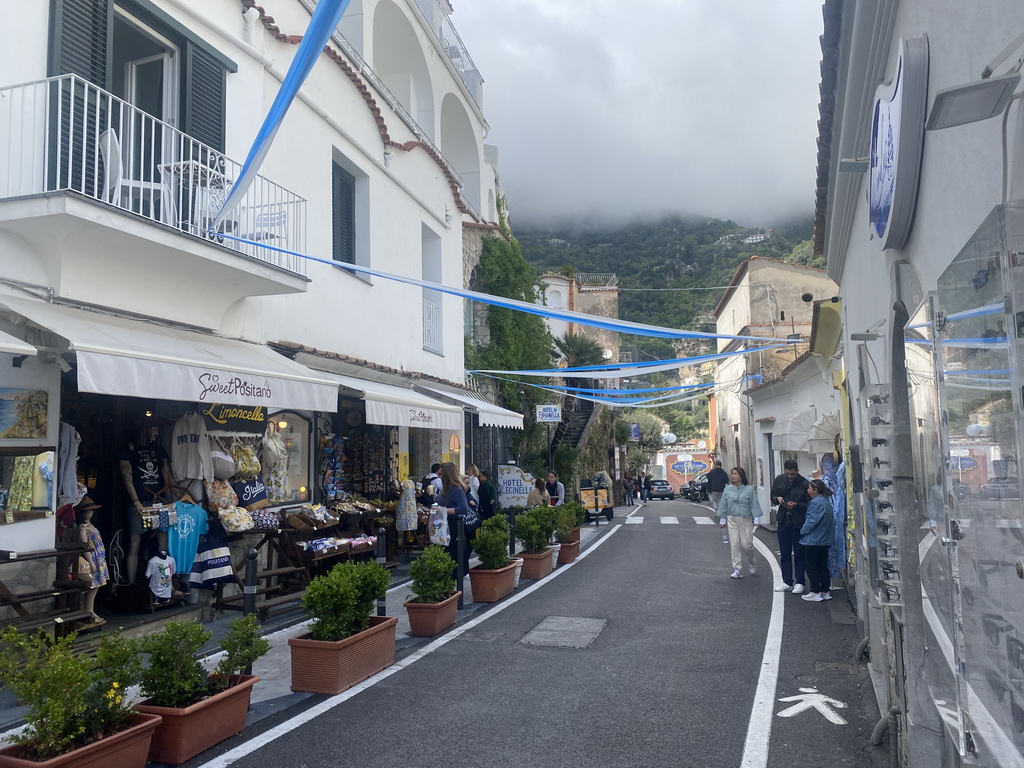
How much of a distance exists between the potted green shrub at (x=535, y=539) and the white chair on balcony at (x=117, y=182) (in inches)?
266

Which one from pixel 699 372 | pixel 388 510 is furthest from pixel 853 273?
pixel 699 372

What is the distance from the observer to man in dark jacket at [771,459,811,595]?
10.7 m

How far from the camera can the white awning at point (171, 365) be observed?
6242 mm

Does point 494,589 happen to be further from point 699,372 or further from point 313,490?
point 699,372

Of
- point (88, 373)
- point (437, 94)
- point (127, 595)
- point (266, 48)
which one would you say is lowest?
point (127, 595)

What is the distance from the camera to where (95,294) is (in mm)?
7379

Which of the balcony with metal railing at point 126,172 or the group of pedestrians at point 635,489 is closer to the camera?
the balcony with metal railing at point 126,172

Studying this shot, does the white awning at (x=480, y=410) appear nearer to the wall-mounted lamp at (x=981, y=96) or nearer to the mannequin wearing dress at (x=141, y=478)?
the mannequin wearing dress at (x=141, y=478)

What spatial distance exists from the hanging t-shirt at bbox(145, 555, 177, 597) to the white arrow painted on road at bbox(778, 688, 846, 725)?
19.3 feet

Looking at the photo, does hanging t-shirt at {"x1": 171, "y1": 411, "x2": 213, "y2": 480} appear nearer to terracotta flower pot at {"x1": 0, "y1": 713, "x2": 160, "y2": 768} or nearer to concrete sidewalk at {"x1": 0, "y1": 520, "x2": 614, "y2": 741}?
concrete sidewalk at {"x1": 0, "y1": 520, "x2": 614, "y2": 741}

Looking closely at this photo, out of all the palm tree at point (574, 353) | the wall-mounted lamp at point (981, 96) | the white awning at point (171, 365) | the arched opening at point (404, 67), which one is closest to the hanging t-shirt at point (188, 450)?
the white awning at point (171, 365)

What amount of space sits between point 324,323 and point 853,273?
7302mm

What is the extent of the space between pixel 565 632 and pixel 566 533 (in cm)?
523

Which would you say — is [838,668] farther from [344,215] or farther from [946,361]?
[344,215]
